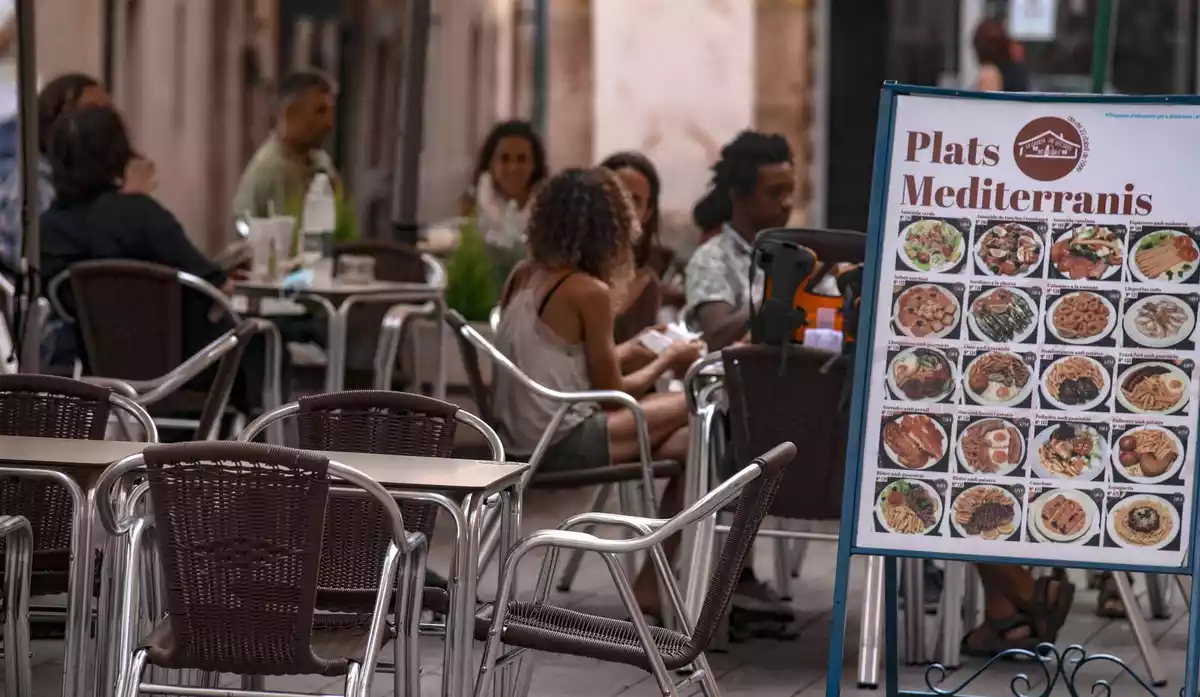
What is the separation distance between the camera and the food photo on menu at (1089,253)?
412 cm

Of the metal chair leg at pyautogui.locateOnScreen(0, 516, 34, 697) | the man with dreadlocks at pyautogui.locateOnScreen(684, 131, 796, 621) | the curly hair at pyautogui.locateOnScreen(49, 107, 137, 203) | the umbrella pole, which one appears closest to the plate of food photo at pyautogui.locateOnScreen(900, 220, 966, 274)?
the metal chair leg at pyautogui.locateOnScreen(0, 516, 34, 697)

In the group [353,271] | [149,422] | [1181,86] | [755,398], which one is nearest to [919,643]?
[755,398]

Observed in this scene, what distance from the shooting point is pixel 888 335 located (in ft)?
13.7

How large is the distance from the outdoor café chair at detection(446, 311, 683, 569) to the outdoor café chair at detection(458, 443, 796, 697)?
1291mm

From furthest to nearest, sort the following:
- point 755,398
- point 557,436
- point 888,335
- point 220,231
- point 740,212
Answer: point 220,231, point 740,212, point 557,436, point 755,398, point 888,335

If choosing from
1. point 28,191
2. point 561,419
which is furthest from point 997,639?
point 28,191

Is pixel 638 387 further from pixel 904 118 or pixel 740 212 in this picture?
pixel 904 118

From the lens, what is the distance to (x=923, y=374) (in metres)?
4.18

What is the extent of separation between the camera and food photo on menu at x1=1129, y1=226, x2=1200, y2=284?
13.5ft

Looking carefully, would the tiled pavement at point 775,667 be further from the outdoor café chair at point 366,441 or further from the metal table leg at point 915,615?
the outdoor café chair at point 366,441

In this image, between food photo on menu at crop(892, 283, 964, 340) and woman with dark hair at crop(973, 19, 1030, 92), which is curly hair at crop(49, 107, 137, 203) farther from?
woman with dark hair at crop(973, 19, 1030, 92)

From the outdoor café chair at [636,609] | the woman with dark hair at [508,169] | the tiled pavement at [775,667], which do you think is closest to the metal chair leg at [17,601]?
the tiled pavement at [775,667]

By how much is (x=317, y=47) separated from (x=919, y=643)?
7562 mm

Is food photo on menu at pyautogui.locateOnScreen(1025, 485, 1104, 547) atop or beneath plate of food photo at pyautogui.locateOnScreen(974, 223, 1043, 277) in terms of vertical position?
beneath
